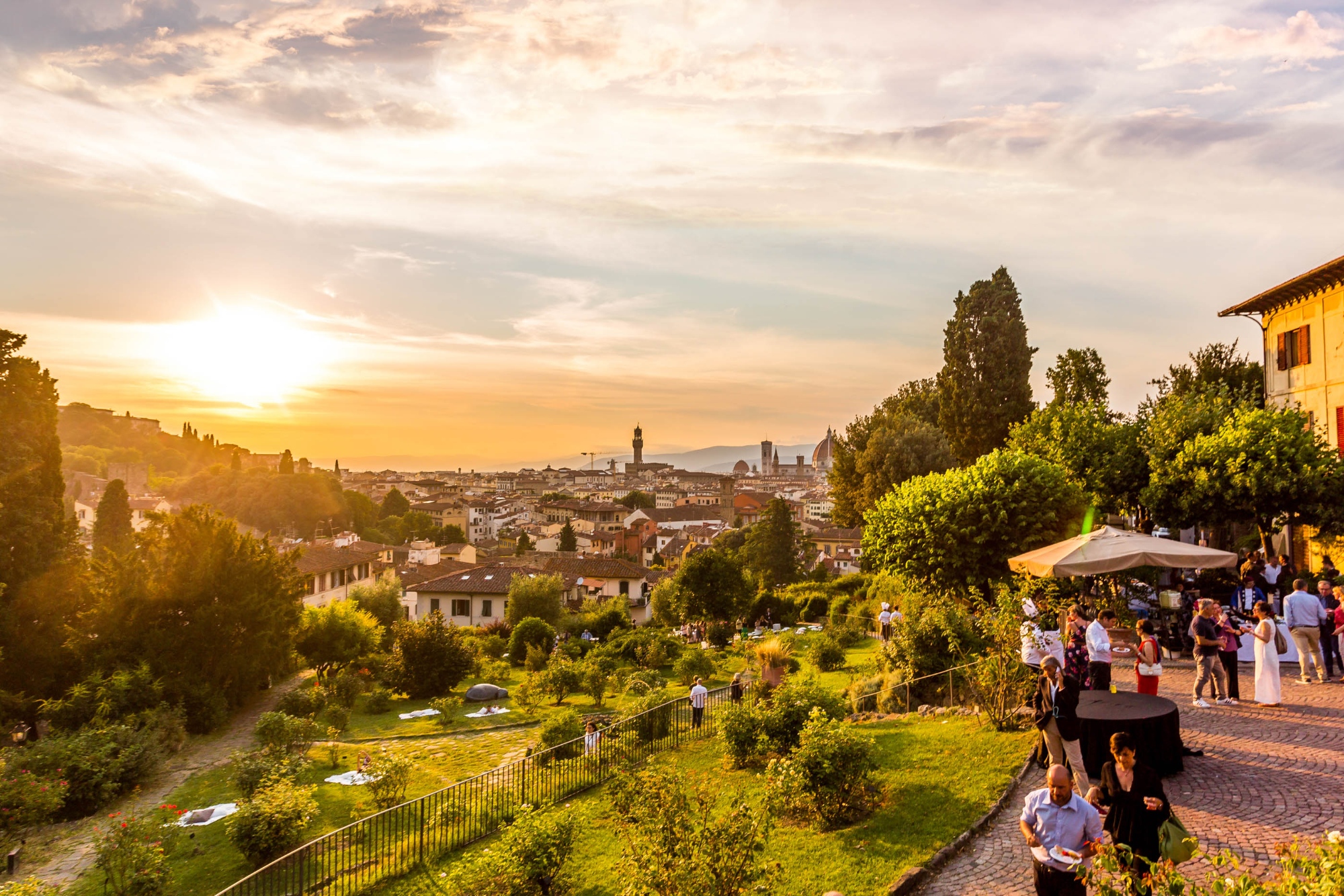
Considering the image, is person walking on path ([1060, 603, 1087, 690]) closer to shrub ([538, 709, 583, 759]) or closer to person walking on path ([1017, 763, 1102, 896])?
person walking on path ([1017, 763, 1102, 896])

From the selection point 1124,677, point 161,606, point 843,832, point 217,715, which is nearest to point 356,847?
point 843,832

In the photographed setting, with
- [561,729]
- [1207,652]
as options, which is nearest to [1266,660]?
[1207,652]

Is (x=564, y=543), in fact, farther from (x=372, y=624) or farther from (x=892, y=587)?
(x=892, y=587)

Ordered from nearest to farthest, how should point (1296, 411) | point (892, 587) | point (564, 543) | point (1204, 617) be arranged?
point (1204, 617)
point (1296, 411)
point (892, 587)
point (564, 543)

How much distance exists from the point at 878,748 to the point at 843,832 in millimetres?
2966

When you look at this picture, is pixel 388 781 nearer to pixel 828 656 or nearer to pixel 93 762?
pixel 93 762

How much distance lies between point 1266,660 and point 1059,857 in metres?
8.29

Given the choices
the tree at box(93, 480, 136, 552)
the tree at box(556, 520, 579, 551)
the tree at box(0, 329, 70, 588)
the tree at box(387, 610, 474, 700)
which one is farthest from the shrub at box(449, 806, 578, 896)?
the tree at box(556, 520, 579, 551)

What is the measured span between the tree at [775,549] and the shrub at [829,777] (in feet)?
157

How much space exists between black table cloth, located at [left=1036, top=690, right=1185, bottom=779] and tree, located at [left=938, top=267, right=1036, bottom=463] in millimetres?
35313

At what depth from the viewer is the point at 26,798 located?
1532cm

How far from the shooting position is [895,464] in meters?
41.4

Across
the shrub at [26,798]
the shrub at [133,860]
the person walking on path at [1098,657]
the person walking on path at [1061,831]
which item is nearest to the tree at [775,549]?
the shrub at [26,798]

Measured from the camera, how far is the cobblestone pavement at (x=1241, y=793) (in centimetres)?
770
